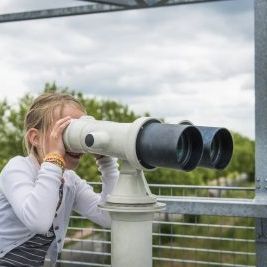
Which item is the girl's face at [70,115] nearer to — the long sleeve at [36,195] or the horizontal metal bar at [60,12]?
the long sleeve at [36,195]

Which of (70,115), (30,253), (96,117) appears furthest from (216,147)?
(96,117)

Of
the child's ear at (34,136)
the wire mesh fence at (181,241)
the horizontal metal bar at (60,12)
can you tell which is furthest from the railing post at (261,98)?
the child's ear at (34,136)

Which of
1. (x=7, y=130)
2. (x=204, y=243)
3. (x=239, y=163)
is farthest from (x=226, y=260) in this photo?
(x=239, y=163)

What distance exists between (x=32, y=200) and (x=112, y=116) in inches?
492

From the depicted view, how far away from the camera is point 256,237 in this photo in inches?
116

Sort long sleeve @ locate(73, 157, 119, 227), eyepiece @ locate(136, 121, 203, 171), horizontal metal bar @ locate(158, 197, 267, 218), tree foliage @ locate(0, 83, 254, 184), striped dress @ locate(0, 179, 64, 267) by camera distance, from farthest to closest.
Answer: tree foliage @ locate(0, 83, 254, 184) < horizontal metal bar @ locate(158, 197, 267, 218) < long sleeve @ locate(73, 157, 119, 227) < striped dress @ locate(0, 179, 64, 267) < eyepiece @ locate(136, 121, 203, 171)

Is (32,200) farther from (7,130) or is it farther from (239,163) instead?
(239,163)

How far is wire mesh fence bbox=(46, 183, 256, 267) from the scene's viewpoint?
11.9 feet

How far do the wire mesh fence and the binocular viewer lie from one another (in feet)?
1.57

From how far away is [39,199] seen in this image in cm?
173

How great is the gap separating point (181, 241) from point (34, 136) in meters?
8.12

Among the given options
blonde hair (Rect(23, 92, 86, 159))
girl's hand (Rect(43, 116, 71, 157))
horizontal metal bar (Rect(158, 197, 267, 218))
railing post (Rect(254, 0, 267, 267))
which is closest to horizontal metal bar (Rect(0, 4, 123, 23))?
railing post (Rect(254, 0, 267, 267))

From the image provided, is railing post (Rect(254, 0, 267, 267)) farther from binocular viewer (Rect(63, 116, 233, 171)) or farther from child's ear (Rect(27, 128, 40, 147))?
child's ear (Rect(27, 128, 40, 147))

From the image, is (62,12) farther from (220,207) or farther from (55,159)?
(55,159)
